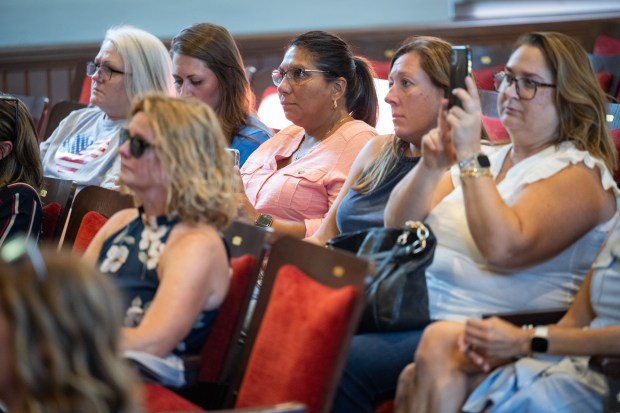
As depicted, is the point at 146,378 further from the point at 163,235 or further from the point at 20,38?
the point at 20,38

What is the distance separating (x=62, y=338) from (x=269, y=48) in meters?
4.68

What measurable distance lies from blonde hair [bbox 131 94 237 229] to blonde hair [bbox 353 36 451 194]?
81 cm

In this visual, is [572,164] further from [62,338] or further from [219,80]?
[219,80]

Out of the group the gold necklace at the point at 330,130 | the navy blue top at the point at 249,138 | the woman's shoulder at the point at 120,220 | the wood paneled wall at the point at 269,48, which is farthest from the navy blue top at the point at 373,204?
the wood paneled wall at the point at 269,48

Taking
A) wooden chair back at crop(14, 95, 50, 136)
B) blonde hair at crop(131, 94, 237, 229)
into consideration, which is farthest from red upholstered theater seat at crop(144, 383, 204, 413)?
wooden chair back at crop(14, 95, 50, 136)

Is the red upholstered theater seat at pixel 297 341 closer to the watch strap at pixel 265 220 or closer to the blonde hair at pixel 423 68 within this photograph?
the blonde hair at pixel 423 68

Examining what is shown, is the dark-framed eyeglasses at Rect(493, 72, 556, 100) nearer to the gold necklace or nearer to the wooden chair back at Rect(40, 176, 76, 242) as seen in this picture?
the gold necklace

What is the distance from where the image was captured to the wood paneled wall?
540 centimetres

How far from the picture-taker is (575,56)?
2.55 m

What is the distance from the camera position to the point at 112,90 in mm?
3902

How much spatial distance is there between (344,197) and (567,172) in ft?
2.64

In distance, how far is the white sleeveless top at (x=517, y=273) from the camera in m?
2.47

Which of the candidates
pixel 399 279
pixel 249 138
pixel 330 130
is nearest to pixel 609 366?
pixel 399 279

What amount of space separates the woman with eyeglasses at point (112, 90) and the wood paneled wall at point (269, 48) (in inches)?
51.4
